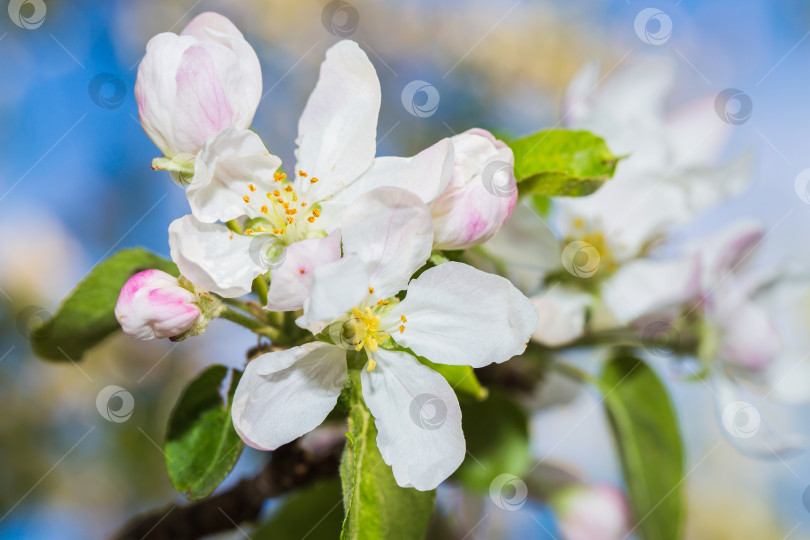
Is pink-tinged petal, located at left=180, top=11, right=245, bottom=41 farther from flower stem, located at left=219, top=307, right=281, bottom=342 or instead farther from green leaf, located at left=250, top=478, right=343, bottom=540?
green leaf, located at left=250, top=478, right=343, bottom=540

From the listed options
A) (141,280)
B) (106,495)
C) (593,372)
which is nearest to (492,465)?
(593,372)

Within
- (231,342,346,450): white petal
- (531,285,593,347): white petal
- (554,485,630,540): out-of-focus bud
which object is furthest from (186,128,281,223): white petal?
(554,485,630,540): out-of-focus bud

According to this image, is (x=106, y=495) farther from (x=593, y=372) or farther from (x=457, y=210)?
(x=457, y=210)

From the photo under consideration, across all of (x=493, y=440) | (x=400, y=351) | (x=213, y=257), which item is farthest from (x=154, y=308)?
(x=493, y=440)

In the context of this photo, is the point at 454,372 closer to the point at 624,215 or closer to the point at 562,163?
the point at 562,163

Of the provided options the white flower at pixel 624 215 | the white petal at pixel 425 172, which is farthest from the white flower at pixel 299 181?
A: the white flower at pixel 624 215
